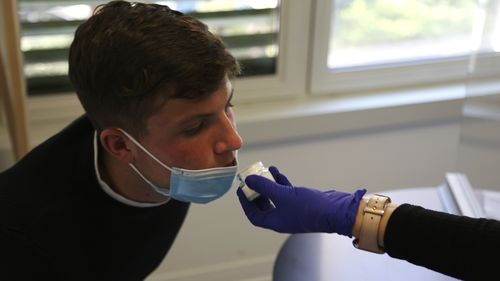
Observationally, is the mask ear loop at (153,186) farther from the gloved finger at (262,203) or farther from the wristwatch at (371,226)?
the wristwatch at (371,226)

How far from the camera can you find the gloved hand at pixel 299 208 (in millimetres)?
1066

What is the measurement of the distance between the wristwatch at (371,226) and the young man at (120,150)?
→ 0.80 feet

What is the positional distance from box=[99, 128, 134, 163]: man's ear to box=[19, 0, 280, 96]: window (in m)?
0.75

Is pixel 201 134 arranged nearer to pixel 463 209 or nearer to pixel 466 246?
pixel 466 246

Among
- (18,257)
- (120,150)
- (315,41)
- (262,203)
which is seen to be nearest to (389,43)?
(315,41)

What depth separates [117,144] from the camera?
1.13m

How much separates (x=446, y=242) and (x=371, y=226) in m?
0.12

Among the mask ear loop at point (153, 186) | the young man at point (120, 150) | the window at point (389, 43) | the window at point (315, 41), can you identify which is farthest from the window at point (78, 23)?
the mask ear loop at point (153, 186)

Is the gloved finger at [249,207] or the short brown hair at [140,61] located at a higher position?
the short brown hair at [140,61]

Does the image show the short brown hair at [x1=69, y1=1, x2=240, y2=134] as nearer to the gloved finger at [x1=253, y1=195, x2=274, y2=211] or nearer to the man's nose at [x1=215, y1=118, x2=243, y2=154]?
the man's nose at [x1=215, y1=118, x2=243, y2=154]

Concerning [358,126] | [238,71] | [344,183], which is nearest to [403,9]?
[358,126]

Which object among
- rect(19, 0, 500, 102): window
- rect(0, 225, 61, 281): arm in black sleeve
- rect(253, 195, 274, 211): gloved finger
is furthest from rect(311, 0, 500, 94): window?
rect(0, 225, 61, 281): arm in black sleeve

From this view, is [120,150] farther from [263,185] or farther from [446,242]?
[446,242]

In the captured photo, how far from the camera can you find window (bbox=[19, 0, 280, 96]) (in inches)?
69.1
